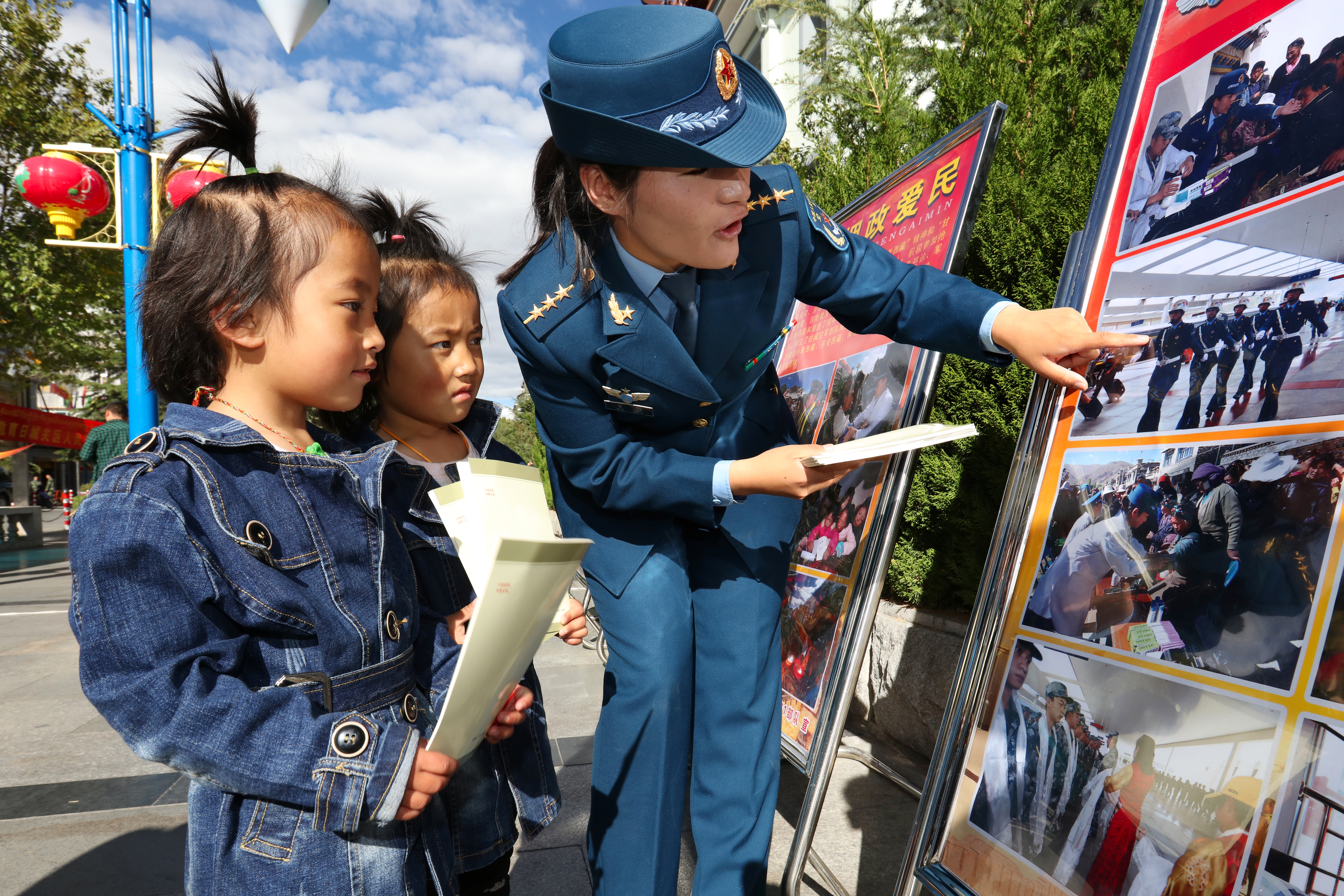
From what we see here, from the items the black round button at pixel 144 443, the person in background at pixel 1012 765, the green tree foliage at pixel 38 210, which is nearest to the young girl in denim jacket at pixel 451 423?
the black round button at pixel 144 443

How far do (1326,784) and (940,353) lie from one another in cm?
106

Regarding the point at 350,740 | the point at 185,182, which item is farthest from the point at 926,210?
the point at 185,182

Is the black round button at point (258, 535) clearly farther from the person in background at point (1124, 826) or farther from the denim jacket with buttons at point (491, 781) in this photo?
the person in background at point (1124, 826)

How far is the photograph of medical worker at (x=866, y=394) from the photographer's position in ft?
6.15

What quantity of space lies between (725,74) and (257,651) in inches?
47.2

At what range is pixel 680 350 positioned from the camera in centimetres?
152

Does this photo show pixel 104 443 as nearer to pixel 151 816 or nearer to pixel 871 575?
pixel 151 816

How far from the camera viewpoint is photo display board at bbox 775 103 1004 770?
177 cm

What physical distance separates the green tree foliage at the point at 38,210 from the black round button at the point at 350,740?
43.3ft

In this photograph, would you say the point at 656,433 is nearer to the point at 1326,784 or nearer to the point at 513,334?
the point at 513,334

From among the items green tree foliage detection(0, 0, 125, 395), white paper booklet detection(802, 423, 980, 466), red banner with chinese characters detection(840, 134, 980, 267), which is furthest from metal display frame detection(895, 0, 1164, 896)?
green tree foliage detection(0, 0, 125, 395)

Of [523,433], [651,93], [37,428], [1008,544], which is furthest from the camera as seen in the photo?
[523,433]

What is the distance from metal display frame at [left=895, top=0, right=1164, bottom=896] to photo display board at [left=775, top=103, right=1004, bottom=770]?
1.42 feet

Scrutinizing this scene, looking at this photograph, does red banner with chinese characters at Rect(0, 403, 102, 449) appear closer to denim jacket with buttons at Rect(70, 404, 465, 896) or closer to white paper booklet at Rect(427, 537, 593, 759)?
denim jacket with buttons at Rect(70, 404, 465, 896)
